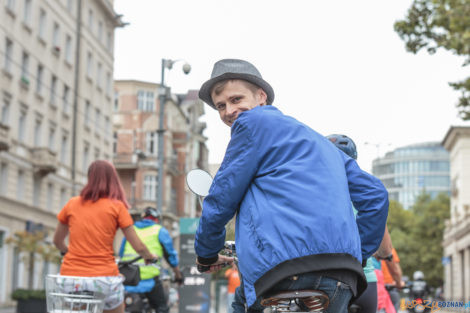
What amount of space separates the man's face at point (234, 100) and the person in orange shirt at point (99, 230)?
118 inches

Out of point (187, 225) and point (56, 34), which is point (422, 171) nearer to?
point (56, 34)

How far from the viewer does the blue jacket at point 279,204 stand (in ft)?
9.91

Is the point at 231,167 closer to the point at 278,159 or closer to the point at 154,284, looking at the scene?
the point at 278,159

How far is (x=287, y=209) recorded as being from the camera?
3084mm

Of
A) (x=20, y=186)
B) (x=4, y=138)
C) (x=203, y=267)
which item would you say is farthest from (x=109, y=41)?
(x=203, y=267)

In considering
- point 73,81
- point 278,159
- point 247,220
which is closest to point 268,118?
point 278,159

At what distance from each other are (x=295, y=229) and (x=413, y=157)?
173372mm

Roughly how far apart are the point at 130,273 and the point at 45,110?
125ft

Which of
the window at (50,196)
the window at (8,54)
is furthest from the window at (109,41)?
the window at (8,54)

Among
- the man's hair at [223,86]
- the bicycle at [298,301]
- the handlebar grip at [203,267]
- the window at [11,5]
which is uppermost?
the window at [11,5]

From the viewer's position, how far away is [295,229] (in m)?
3.03

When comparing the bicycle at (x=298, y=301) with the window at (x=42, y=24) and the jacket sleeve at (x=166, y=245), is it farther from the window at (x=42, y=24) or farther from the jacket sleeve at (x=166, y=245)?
the window at (x=42, y=24)

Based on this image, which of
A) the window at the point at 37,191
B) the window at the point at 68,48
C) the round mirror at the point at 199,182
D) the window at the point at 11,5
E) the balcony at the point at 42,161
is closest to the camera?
the round mirror at the point at 199,182

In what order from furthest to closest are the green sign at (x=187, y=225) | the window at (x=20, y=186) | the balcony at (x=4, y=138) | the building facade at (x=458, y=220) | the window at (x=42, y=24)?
the building facade at (x=458, y=220), the window at (x=42, y=24), the window at (x=20, y=186), the balcony at (x=4, y=138), the green sign at (x=187, y=225)
